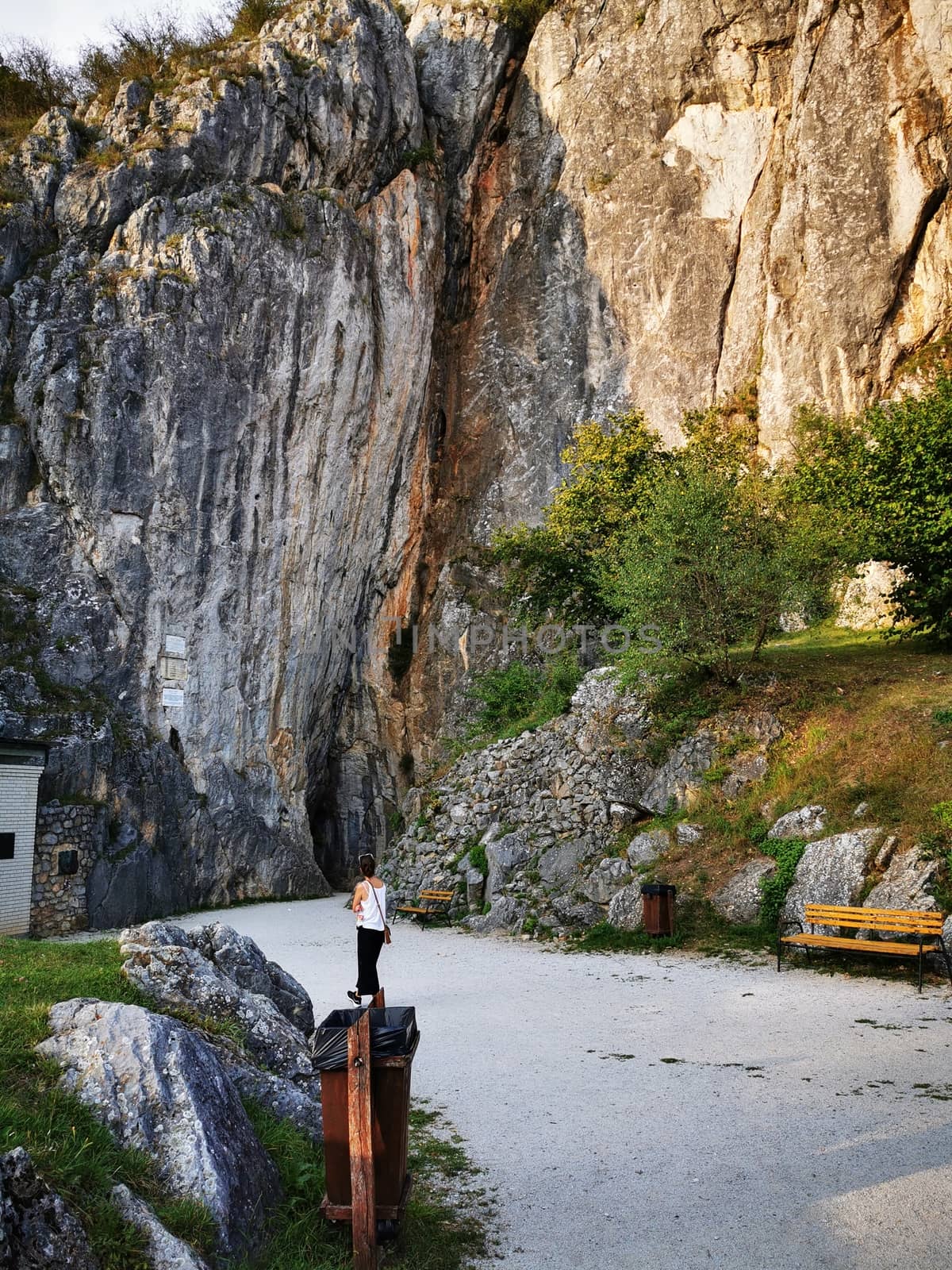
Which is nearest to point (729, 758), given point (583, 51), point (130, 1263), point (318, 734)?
point (130, 1263)

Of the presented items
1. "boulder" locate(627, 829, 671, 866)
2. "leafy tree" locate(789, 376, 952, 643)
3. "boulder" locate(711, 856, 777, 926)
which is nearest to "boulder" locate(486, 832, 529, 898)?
"boulder" locate(627, 829, 671, 866)

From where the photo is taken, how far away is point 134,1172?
3.77 metres

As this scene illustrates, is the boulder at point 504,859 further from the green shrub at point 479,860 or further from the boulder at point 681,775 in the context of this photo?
the boulder at point 681,775

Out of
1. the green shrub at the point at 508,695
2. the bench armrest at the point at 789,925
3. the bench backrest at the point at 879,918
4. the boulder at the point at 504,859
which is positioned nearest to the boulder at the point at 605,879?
the boulder at the point at 504,859

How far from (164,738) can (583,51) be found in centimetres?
2918

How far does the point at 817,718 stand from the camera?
1509 centimetres

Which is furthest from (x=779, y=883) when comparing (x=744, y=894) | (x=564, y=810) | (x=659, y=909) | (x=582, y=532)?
(x=582, y=532)

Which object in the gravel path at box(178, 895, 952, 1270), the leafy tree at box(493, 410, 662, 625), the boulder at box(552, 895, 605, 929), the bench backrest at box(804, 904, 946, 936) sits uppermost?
the leafy tree at box(493, 410, 662, 625)

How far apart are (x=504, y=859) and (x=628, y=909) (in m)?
3.04

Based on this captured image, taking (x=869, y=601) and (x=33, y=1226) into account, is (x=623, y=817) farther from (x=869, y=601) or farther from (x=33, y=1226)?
(x=33, y=1226)

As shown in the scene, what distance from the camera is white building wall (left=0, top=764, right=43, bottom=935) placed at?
588 inches

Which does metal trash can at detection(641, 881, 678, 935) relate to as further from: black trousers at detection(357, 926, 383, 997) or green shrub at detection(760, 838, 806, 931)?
black trousers at detection(357, 926, 383, 997)

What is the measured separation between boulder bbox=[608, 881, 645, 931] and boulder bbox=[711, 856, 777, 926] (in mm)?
1083

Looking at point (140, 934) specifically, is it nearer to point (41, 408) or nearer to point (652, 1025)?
point (652, 1025)
